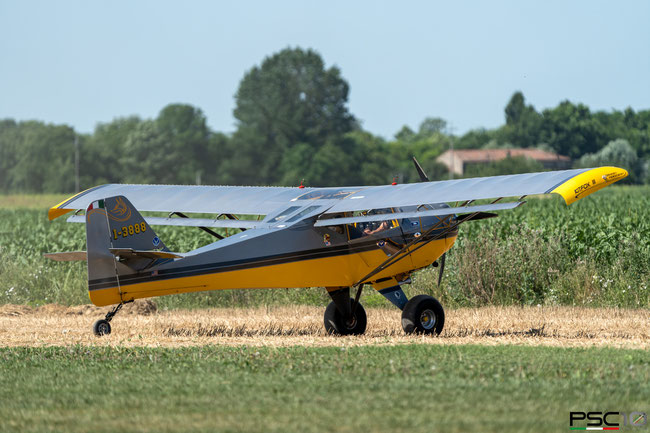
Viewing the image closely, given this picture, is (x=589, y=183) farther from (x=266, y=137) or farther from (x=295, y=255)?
(x=266, y=137)

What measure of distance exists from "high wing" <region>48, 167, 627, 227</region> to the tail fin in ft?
6.60

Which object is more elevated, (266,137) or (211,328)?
(266,137)

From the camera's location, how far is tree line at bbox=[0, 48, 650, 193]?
80312 mm

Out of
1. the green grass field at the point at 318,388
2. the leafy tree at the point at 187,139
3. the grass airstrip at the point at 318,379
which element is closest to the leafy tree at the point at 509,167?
the leafy tree at the point at 187,139

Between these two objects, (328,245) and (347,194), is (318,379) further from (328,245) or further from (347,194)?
(347,194)

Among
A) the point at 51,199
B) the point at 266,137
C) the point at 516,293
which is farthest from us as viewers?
the point at 266,137

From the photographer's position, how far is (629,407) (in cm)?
737

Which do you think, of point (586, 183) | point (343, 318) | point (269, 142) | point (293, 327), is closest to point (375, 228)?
point (343, 318)

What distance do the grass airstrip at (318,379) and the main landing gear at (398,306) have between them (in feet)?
0.87

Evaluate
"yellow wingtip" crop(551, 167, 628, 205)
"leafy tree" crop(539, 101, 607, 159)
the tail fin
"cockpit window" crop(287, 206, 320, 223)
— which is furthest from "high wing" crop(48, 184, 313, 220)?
"leafy tree" crop(539, 101, 607, 159)

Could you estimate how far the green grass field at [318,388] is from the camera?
696 centimetres

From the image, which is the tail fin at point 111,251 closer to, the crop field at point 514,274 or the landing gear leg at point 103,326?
the landing gear leg at point 103,326

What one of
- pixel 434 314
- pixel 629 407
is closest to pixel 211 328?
pixel 434 314

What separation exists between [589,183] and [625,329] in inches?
128
